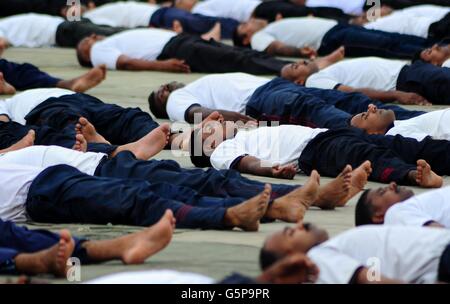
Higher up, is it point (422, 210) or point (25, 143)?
point (422, 210)

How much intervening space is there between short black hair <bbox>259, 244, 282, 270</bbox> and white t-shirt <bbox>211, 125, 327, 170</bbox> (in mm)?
2049

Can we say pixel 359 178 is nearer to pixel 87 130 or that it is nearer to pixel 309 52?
pixel 87 130

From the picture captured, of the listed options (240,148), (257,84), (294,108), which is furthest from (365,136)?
(257,84)

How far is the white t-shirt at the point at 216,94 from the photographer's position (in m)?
7.70

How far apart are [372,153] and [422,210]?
135 centimetres

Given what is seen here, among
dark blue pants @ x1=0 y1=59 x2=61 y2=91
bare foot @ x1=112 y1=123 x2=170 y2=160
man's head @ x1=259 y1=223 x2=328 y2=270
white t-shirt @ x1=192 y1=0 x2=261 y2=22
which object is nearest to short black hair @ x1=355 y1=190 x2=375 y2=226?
man's head @ x1=259 y1=223 x2=328 y2=270

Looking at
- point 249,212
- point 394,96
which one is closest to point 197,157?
point 249,212

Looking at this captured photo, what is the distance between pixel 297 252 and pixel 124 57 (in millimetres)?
5935

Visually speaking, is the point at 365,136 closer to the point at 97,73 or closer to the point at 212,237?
the point at 212,237

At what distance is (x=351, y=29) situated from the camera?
10.7 metres

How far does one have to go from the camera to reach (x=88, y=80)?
28.0 ft

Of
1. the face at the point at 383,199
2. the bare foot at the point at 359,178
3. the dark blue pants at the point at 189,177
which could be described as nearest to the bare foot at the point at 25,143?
the dark blue pants at the point at 189,177

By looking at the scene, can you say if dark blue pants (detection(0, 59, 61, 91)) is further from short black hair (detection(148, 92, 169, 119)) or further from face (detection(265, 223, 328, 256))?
face (detection(265, 223, 328, 256))

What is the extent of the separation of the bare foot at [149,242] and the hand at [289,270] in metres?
0.66
